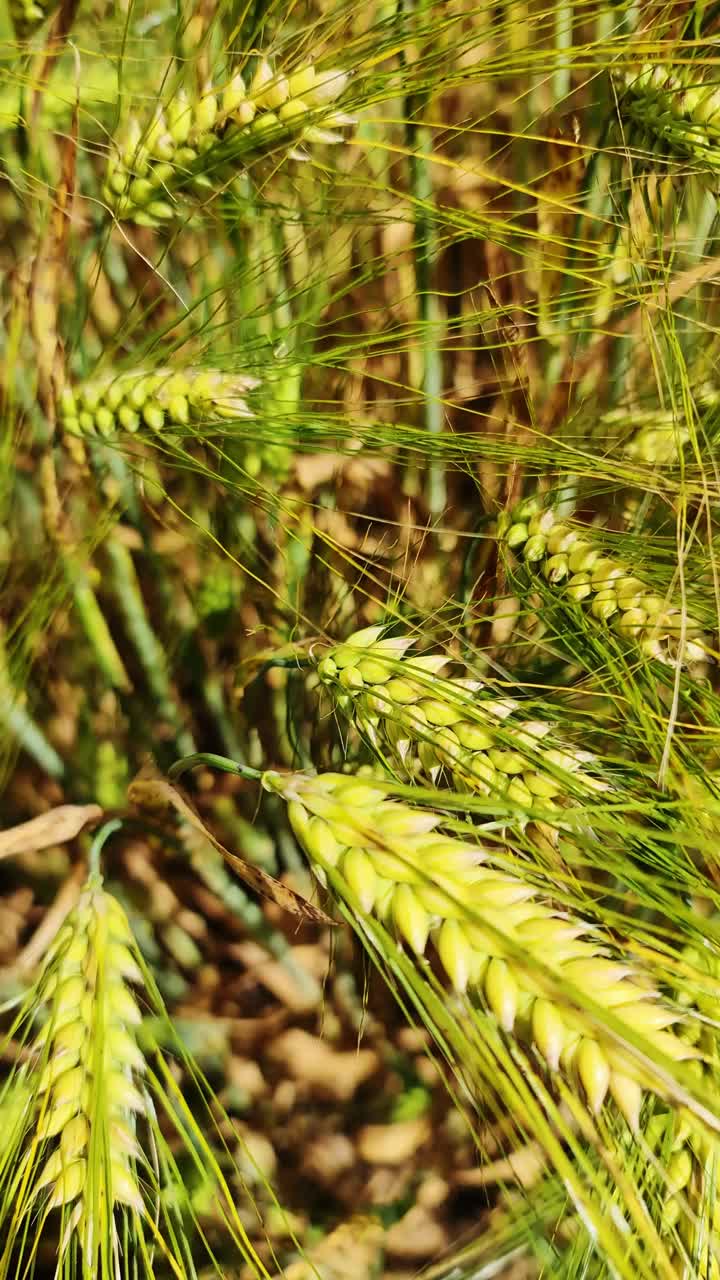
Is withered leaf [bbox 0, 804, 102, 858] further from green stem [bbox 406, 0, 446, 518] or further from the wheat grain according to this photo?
green stem [bbox 406, 0, 446, 518]

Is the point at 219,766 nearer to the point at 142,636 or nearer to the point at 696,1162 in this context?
the point at 142,636

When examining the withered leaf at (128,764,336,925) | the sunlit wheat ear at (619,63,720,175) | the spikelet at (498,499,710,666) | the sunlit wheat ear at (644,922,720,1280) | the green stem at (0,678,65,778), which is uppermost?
the sunlit wheat ear at (619,63,720,175)

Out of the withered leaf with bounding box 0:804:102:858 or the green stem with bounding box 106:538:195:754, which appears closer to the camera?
the withered leaf with bounding box 0:804:102:858

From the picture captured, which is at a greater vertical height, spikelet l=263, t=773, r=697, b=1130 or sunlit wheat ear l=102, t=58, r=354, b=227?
sunlit wheat ear l=102, t=58, r=354, b=227

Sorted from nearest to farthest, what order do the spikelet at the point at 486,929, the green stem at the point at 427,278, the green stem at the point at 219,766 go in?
the spikelet at the point at 486,929
the green stem at the point at 219,766
the green stem at the point at 427,278

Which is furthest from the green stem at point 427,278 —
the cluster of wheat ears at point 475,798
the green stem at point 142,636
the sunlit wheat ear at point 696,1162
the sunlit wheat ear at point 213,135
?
the sunlit wheat ear at point 696,1162

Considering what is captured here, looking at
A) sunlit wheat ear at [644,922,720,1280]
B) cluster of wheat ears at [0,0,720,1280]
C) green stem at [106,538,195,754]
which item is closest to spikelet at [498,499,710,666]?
cluster of wheat ears at [0,0,720,1280]

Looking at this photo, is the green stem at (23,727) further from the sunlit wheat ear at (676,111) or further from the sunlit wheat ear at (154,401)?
the sunlit wheat ear at (676,111)
